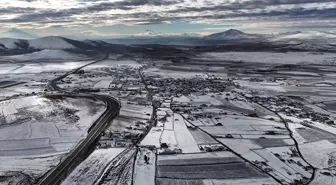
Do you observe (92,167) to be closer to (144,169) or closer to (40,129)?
(144,169)

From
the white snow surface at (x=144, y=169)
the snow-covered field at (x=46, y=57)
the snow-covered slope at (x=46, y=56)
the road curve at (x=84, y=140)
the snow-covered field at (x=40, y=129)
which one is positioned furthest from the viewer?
the snow-covered slope at (x=46, y=56)

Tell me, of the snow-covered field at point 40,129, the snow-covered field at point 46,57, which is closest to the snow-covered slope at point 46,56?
the snow-covered field at point 46,57

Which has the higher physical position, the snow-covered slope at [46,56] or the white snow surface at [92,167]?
the snow-covered slope at [46,56]

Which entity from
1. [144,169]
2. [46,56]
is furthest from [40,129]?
[46,56]

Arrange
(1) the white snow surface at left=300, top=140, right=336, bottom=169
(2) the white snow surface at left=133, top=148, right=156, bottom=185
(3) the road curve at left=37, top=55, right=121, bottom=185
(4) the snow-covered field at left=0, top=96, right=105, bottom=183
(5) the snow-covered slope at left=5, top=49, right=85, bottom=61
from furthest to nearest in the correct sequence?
(5) the snow-covered slope at left=5, top=49, right=85, bottom=61, (4) the snow-covered field at left=0, top=96, right=105, bottom=183, (1) the white snow surface at left=300, top=140, right=336, bottom=169, (3) the road curve at left=37, top=55, right=121, bottom=185, (2) the white snow surface at left=133, top=148, right=156, bottom=185

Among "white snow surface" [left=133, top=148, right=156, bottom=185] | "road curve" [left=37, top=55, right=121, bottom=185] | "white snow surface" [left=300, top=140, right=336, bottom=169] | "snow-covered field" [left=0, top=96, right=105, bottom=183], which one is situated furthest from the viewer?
"snow-covered field" [left=0, top=96, right=105, bottom=183]

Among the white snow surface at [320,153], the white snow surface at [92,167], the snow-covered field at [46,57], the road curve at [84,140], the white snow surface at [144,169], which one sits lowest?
the white snow surface at [320,153]

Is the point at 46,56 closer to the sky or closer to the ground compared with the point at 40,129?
closer to the sky

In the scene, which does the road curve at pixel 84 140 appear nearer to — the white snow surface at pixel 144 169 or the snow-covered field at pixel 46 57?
the white snow surface at pixel 144 169

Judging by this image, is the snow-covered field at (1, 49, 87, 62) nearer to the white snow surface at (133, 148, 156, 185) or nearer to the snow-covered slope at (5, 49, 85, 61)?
the snow-covered slope at (5, 49, 85, 61)

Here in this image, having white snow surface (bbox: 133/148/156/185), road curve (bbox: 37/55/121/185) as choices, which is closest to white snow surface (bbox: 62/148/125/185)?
road curve (bbox: 37/55/121/185)

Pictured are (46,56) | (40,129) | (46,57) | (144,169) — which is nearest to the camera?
(144,169)
